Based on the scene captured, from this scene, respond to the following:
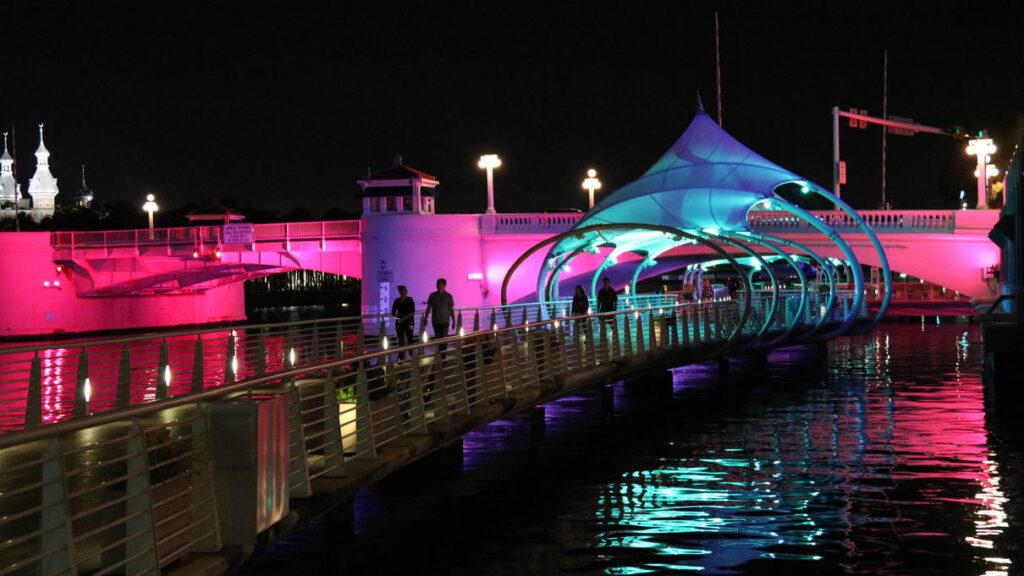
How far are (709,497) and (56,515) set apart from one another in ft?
30.6

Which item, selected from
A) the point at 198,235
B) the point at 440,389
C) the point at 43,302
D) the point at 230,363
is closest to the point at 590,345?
the point at 230,363

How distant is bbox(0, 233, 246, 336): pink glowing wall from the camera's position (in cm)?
7394

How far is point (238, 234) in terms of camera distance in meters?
67.1

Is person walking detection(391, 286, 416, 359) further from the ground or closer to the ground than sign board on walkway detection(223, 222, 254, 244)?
closer to the ground

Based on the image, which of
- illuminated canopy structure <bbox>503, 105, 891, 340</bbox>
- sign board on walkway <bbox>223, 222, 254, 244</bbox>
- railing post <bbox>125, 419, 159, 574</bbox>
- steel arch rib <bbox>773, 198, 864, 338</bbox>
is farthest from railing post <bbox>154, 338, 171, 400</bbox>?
sign board on walkway <bbox>223, 222, 254, 244</bbox>

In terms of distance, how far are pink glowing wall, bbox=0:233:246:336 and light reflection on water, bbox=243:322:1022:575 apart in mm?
55868

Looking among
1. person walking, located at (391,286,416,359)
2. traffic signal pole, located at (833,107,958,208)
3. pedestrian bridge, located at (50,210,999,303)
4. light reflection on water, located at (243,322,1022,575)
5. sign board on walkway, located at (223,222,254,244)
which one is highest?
traffic signal pole, located at (833,107,958,208)

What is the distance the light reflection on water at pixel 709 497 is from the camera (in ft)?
38.5

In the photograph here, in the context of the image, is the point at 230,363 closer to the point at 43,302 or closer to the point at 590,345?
the point at 590,345

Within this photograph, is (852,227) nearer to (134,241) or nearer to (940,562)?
(134,241)

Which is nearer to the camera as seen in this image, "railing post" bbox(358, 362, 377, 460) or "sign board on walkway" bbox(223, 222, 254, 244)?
"railing post" bbox(358, 362, 377, 460)

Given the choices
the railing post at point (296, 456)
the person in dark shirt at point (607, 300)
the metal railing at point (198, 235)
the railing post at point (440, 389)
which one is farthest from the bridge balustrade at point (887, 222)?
the railing post at point (296, 456)

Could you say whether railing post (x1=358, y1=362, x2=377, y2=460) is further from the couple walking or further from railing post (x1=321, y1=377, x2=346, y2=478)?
the couple walking

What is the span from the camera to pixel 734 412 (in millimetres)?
24797
